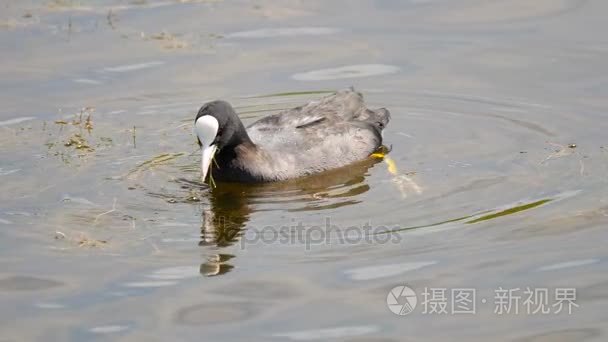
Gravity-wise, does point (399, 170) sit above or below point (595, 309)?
above

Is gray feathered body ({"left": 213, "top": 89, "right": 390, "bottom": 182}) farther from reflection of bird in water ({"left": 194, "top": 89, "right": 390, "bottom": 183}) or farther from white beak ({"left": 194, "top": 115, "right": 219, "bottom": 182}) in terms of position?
white beak ({"left": 194, "top": 115, "right": 219, "bottom": 182})

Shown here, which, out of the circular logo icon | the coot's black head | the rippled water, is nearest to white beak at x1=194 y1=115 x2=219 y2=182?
the coot's black head

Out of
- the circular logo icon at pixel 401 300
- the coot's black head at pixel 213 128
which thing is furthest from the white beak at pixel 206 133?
the circular logo icon at pixel 401 300

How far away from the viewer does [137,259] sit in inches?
261

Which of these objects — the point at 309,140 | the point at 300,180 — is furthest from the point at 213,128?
the point at 309,140

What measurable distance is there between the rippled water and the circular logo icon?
43 millimetres

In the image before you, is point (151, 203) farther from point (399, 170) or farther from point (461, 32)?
point (461, 32)

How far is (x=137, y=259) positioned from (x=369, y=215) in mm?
1529

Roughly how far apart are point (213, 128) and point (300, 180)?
2.79 ft

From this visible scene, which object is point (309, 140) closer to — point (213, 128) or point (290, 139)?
point (290, 139)

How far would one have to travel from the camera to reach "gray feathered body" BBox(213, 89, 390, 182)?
8.07m

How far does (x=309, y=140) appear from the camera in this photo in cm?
847

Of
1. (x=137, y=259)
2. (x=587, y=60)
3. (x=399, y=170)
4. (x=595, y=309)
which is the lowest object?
(x=595, y=309)

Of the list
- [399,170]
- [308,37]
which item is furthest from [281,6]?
[399,170]
